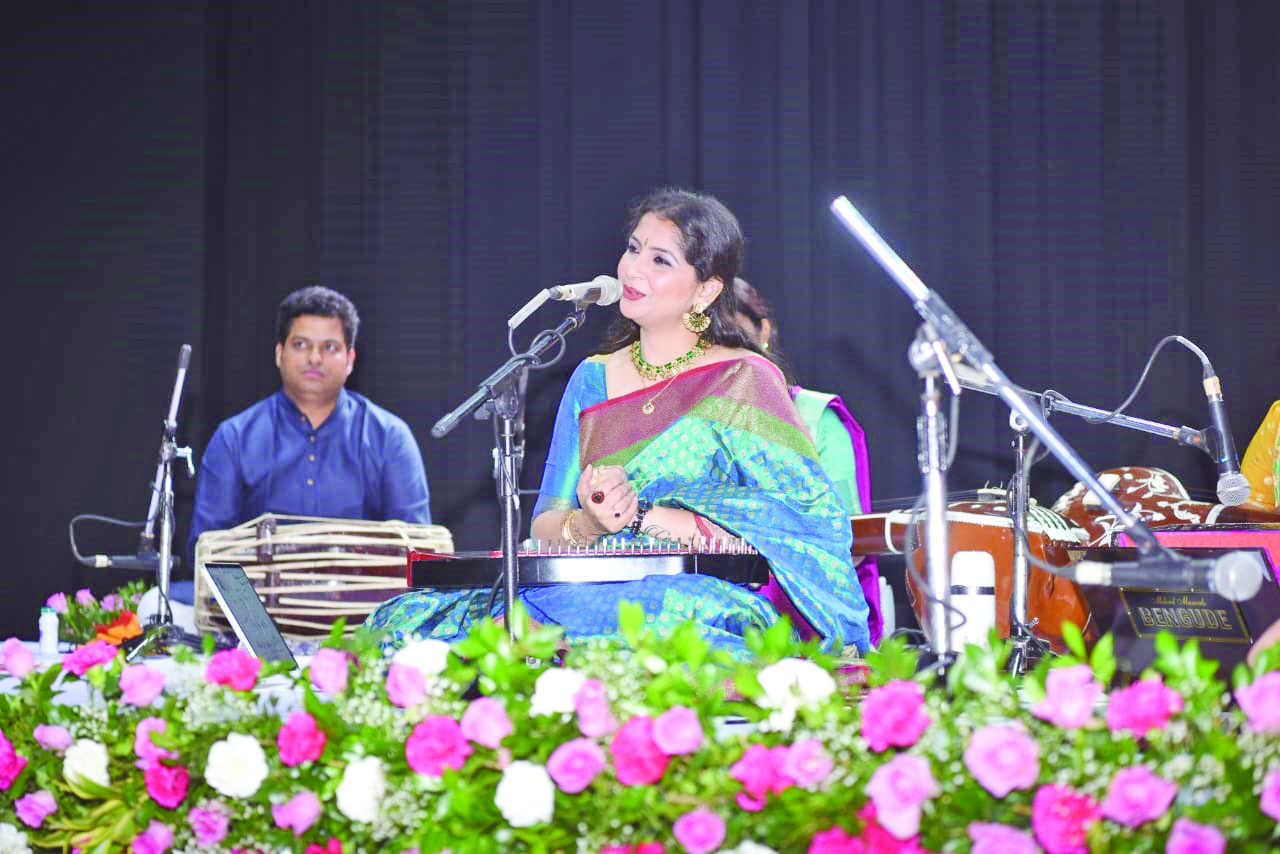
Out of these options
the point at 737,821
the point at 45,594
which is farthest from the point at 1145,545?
the point at 45,594

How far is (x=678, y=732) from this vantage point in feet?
4.38

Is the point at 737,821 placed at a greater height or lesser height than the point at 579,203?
lesser

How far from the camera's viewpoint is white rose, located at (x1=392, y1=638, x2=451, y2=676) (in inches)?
58.7

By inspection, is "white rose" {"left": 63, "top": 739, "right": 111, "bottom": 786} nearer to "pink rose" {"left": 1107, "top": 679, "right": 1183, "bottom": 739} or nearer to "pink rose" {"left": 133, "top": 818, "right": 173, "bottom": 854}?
"pink rose" {"left": 133, "top": 818, "right": 173, "bottom": 854}

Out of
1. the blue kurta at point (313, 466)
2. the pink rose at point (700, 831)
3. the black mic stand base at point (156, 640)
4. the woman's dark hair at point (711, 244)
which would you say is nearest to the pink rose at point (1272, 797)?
the pink rose at point (700, 831)

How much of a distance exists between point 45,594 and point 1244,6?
4627 millimetres

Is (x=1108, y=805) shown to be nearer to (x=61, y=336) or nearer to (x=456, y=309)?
(x=456, y=309)

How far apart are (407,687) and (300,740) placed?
14 centimetres

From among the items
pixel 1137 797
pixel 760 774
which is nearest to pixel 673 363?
pixel 760 774

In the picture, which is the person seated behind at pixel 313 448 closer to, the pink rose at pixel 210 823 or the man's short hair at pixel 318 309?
the man's short hair at pixel 318 309

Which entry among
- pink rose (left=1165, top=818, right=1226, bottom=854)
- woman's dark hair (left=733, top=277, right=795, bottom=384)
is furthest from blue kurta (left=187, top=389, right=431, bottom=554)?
pink rose (left=1165, top=818, right=1226, bottom=854)

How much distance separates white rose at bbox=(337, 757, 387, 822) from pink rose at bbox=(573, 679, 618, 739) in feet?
0.76

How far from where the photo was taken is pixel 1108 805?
1.25 meters

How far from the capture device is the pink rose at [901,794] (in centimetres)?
126
